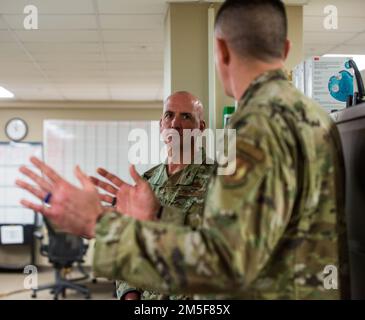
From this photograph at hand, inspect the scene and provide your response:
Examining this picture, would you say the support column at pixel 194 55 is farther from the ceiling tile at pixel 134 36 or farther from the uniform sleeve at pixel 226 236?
the uniform sleeve at pixel 226 236

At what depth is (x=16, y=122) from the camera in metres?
7.91

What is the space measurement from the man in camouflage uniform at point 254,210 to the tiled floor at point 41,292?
531cm

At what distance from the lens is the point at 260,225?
0.72 metres

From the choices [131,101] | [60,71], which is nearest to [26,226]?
[131,101]

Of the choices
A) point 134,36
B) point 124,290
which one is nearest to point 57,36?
point 134,36

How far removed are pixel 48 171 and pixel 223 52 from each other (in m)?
0.40

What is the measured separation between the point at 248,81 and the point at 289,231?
0.28 metres

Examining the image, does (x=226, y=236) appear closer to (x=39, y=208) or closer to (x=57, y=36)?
(x=39, y=208)

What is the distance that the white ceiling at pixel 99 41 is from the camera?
3.33m

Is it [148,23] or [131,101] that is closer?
[148,23]

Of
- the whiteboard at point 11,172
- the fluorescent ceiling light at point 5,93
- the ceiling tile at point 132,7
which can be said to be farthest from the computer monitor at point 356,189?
the whiteboard at point 11,172

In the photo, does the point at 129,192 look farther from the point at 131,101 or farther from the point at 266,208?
the point at 131,101

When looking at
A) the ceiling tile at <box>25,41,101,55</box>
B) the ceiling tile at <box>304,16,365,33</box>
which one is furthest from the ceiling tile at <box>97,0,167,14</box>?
the ceiling tile at <box>304,16,365,33</box>

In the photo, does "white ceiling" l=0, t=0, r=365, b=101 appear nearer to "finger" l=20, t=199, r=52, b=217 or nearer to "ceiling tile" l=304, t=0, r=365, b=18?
"ceiling tile" l=304, t=0, r=365, b=18
